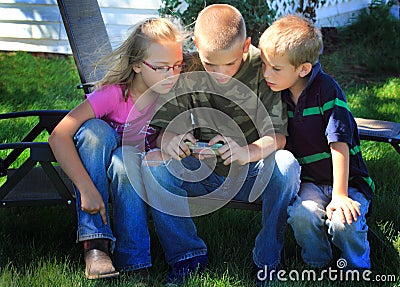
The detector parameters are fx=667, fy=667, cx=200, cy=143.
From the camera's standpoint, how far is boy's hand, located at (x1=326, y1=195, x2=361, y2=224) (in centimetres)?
288

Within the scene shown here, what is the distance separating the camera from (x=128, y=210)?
2.94m

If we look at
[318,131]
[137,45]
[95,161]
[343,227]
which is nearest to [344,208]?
[343,227]

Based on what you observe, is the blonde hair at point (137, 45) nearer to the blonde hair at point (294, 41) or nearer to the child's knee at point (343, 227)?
the blonde hair at point (294, 41)

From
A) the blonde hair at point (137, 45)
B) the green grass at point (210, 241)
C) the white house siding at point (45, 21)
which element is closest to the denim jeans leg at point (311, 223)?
the green grass at point (210, 241)

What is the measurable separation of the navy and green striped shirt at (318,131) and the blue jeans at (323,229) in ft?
0.21

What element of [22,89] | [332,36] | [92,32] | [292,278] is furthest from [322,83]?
[332,36]

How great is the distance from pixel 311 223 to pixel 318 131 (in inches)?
17.3

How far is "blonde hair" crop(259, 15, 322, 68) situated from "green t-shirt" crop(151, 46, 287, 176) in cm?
18

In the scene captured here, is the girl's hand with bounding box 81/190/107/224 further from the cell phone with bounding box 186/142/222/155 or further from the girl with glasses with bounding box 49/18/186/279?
the cell phone with bounding box 186/142/222/155

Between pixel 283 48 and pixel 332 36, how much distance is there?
18.7ft

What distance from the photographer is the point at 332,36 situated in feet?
27.7

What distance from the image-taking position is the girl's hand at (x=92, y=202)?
289 cm

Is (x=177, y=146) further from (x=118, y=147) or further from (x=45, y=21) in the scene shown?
(x=45, y=21)

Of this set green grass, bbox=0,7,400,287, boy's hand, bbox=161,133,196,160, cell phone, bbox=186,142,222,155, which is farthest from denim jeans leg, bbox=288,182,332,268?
boy's hand, bbox=161,133,196,160
